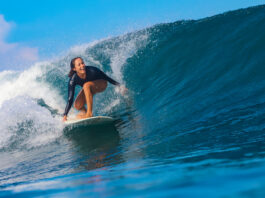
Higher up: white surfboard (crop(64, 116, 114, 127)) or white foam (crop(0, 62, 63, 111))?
white foam (crop(0, 62, 63, 111))

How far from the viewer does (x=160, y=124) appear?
201 inches

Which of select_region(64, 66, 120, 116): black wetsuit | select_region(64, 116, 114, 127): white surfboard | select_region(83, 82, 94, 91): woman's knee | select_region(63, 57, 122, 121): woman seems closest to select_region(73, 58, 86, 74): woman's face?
select_region(63, 57, 122, 121): woman

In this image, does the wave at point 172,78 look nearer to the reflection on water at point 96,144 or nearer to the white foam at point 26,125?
the white foam at point 26,125

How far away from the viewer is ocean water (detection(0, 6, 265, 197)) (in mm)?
1908

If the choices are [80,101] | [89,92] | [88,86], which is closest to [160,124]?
[89,92]

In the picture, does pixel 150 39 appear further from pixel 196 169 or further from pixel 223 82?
pixel 196 169

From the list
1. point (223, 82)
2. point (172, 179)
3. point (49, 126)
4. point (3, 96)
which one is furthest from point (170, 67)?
point (3, 96)

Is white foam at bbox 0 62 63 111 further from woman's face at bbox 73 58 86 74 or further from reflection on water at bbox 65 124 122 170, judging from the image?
reflection on water at bbox 65 124 122 170

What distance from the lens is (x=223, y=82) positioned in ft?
20.7

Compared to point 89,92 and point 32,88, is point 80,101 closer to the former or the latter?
point 89,92

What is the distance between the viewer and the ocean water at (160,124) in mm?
1908

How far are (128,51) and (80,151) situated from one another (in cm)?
728

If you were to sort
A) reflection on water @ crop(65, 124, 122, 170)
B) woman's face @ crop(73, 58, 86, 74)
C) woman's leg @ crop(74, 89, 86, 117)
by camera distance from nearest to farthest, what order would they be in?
reflection on water @ crop(65, 124, 122, 170)
woman's face @ crop(73, 58, 86, 74)
woman's leg @ crop(74, 89, 86, 117)

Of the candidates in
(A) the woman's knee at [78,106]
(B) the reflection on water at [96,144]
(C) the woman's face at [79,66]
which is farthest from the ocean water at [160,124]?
(C) the woman's face at [79,66]
